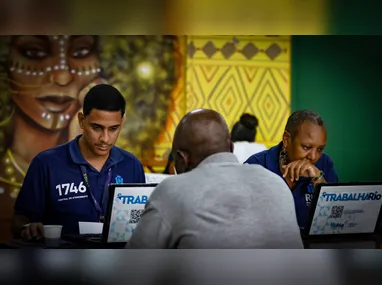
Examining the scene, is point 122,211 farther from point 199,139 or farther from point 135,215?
point 199,139

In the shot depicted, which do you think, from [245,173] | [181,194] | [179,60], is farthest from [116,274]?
[179,60]

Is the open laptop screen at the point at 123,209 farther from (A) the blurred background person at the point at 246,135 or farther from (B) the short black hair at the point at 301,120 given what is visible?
(A) the blurred background person at the point at 246,135

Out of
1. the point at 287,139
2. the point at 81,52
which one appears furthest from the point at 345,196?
the point at 81,52

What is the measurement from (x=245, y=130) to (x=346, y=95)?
1.45 metres

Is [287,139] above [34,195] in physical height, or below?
above

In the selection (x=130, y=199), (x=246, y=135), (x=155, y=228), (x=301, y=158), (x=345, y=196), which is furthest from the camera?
(x=246, y=135)

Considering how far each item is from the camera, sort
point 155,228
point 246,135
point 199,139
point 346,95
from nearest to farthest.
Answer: point 155,228, point 199,139, point 246,135, point 346,95

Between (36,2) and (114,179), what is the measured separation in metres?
2.73

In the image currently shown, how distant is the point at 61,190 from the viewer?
2.86 m

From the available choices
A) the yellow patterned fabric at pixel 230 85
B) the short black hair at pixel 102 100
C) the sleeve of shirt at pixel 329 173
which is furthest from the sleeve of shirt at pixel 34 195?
the yellow patterned fabric at pixel 230 85

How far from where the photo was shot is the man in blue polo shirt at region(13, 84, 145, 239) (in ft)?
9.35

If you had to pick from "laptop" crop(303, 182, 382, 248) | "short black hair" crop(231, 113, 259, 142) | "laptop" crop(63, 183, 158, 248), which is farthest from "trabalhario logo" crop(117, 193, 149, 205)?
"short black hair" crop(231, 113, 259, 142)

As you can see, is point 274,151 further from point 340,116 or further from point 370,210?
point 340,116

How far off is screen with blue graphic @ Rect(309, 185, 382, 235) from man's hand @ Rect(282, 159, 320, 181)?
51 centimetres
